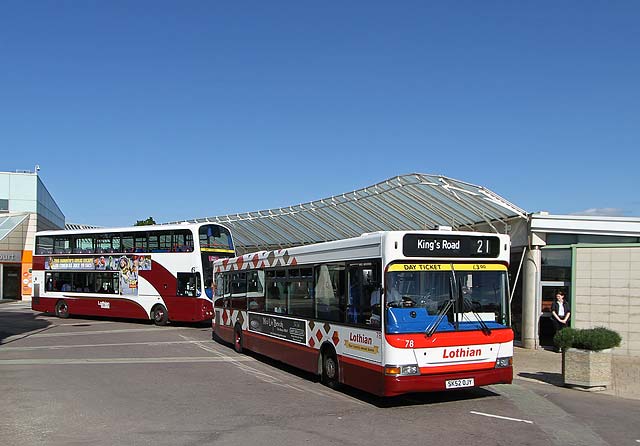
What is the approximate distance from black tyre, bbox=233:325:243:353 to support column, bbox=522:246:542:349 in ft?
25.7

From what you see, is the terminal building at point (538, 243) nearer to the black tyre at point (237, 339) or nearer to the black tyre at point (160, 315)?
the black tyre at point (237, 339)

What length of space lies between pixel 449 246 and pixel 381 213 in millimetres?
14914

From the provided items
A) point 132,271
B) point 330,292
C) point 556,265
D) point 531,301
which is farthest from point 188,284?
point 330,292

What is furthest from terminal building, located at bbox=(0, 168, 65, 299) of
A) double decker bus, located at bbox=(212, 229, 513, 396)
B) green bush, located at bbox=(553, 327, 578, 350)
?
green bush, located at bbox=(553, 327, 578, 350)

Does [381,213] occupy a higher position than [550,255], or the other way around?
[381,213]

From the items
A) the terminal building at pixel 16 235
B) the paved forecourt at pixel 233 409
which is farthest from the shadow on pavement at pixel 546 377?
the terminal building at pixel 16 235

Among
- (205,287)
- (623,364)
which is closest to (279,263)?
(623,364)

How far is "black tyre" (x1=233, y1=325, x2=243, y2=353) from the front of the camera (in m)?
17.0

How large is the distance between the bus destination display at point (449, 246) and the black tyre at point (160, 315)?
61.4ft

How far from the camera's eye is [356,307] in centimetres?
1041

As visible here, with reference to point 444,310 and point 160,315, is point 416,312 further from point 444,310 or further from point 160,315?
point 160,315

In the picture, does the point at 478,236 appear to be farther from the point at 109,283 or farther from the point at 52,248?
the point at 52,248

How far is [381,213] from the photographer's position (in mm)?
24750

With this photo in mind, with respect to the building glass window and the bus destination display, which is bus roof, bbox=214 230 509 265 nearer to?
the bus destination display
